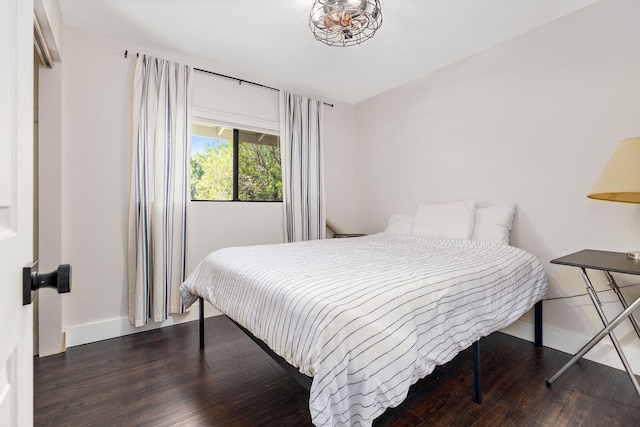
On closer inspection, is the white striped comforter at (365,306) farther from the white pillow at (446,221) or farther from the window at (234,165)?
the window at (234,165)

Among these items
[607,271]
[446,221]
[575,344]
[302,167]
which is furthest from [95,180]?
[575,344]

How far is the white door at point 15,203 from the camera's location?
19.7 inches

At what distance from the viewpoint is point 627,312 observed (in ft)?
5.31

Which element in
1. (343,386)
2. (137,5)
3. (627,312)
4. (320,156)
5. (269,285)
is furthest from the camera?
(320,156)

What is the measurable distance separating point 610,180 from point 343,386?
1869 millimetres

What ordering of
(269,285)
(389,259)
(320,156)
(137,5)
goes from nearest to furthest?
(269,285)
(389,259)
(137,5)
(320,156)

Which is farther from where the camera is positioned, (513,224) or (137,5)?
(513,224)

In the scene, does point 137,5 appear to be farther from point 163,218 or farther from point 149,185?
point 163,218

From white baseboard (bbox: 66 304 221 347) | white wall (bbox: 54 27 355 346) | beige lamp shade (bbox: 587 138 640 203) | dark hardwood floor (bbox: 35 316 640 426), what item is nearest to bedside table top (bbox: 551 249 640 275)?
beige lamp shade (bbox: 587 138 640 203)

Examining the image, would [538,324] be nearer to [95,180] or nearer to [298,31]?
[298,31]

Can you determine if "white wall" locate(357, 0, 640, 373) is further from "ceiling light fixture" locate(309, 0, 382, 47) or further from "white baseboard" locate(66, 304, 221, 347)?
"white baseboard" locate(66, 304, 221, 347)

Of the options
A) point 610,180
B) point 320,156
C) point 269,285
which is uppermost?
point 320,156

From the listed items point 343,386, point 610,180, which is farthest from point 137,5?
point 610,180

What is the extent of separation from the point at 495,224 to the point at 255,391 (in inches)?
84.7
